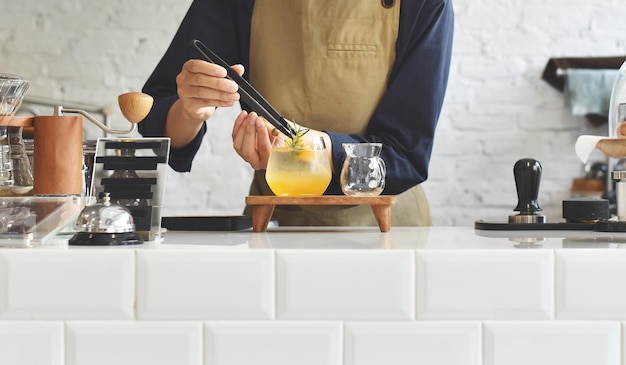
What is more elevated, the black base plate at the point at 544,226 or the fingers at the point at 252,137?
the fingers at the point at 252,137

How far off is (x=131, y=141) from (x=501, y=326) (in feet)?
1.60

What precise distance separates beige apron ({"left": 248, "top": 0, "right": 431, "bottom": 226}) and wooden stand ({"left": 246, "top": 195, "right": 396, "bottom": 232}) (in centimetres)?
60

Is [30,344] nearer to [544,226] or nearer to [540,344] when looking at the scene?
[540,344]

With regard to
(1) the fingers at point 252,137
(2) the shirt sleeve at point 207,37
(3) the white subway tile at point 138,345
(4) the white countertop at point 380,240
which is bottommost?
(3) the white subway tile at point 138,345

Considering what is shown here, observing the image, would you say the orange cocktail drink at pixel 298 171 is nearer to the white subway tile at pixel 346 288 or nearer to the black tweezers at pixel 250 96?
the black tweezers at pixel 250 96

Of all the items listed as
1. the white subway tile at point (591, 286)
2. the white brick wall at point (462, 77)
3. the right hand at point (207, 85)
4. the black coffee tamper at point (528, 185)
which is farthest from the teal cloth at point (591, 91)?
the white subway tile at point (591, 286)

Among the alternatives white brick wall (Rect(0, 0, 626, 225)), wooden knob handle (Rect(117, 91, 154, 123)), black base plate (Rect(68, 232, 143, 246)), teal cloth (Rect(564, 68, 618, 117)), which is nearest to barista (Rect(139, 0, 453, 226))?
wooden knob handle (Rect(117, 91, 154, 123))

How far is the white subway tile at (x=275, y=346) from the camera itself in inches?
30.9

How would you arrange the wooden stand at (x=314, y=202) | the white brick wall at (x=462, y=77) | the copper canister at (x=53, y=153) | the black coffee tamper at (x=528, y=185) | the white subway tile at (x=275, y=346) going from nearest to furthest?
the white subway tile at (x=275, y=346) → the copper canister at (x=53, y=153) → the wooden stand at (x=314, y=202) → the black coffee tamper at (x=528, y=185) → the white brick wall at (x=462, y=77)

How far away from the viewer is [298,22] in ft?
5.79

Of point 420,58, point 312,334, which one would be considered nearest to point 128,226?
point 312,334

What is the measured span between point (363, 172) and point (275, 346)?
442 millimetres

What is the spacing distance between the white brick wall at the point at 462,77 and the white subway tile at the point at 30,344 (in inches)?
119

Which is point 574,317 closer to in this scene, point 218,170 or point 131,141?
point 131,141
